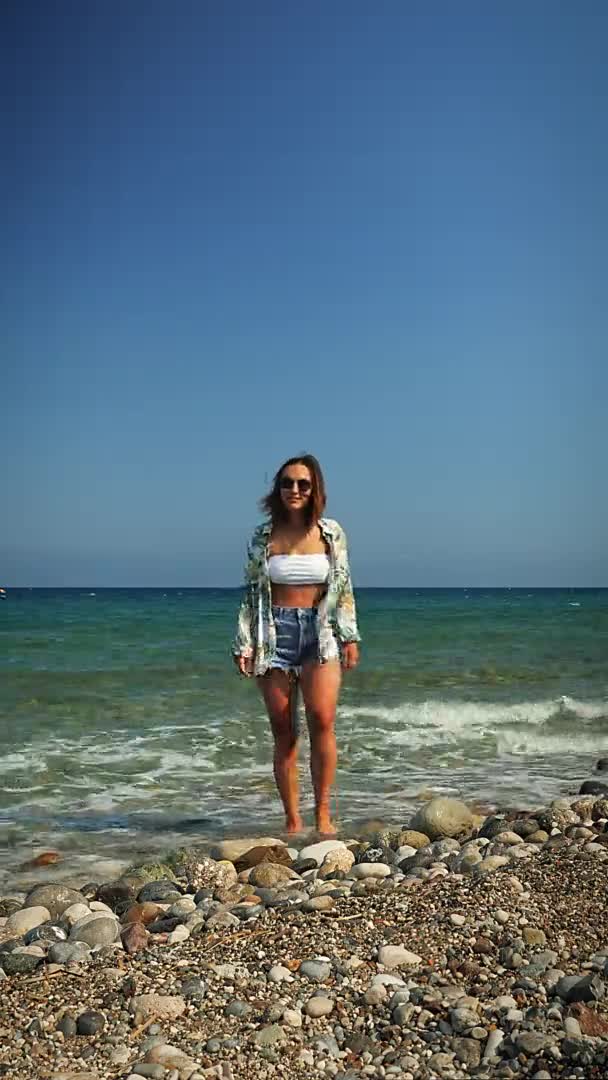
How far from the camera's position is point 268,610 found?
18.2ft

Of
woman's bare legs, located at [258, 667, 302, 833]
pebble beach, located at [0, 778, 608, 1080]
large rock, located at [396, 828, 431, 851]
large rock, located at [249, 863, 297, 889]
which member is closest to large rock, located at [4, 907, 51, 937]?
pebble beach, located at [0, 778, 608, 1080]

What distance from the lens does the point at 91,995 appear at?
312 cm

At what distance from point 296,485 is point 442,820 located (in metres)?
2.22

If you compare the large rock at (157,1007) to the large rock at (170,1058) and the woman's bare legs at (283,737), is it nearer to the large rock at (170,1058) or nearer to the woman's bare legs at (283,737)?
the large rock at (170,1058)

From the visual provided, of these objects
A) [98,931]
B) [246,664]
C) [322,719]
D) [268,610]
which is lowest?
[98,931]

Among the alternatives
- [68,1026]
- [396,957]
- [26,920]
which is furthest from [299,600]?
[68,1026]

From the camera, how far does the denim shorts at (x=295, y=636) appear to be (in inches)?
219

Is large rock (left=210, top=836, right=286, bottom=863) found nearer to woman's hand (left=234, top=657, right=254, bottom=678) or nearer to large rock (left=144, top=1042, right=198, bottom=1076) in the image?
woman's hand (left=234, top=657, right=254, bottom=678)

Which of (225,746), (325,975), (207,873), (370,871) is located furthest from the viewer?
(225,746)

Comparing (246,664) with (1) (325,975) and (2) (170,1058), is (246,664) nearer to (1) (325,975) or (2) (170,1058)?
(1) (325,975)

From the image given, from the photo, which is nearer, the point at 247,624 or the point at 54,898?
the point at 54,898

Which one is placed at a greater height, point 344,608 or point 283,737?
point 344,608

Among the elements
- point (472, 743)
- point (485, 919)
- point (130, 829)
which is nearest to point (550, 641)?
point (472, 743)

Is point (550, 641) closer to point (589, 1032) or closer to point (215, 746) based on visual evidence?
point (215, 746)
